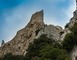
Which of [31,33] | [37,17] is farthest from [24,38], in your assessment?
[37,17]

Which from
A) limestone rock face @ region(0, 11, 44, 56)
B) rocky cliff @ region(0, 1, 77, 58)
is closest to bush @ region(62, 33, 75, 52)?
rocky cliff @ region(0, 1, 77, 58)

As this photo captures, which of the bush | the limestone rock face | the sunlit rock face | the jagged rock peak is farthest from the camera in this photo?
the jagged rock peak

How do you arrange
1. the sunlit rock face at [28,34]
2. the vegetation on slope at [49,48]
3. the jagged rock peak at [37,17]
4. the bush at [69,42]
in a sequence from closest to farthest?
the vegetation on slope at [49,48] → the bush at [69,42] → the sunlit rock face at [28,34] → the jagged rock peak at [37,17]

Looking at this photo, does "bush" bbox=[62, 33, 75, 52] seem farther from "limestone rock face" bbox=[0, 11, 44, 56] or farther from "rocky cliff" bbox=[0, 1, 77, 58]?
"limestone rock face" bbox=[0, 11, 44, 56]

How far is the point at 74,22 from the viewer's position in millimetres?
59281

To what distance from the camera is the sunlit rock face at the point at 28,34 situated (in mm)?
61450

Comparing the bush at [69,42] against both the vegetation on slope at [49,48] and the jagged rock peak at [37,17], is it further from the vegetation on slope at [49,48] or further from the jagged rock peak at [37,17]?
the jagged rock peak at [37,17]

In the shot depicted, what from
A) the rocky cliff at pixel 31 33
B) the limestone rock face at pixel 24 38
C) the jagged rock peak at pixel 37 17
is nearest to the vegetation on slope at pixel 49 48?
the rocky cliff at pixel 31 33

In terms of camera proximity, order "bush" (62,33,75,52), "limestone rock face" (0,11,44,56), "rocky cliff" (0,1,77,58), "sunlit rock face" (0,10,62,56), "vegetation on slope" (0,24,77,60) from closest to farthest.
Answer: "vegetation on slope" (0,24,77,60)
"bush" (62,33,75,52)
"rocky cliff" (0,1,77,58)
"sunlit rock face" (0,10,62,56)
"limestone rock face" (0,11,44,56)

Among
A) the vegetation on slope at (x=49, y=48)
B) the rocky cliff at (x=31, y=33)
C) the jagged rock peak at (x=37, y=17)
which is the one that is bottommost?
the vegetation on slope at (x=49, y=48)

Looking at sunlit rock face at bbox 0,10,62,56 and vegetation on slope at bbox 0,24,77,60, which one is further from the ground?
sunlit rock face at bbox 0,10,62,56

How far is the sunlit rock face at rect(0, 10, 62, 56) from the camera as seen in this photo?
202 feet

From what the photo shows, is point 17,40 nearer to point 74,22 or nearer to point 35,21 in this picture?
point 35,21

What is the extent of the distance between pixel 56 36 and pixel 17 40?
9366 mm
